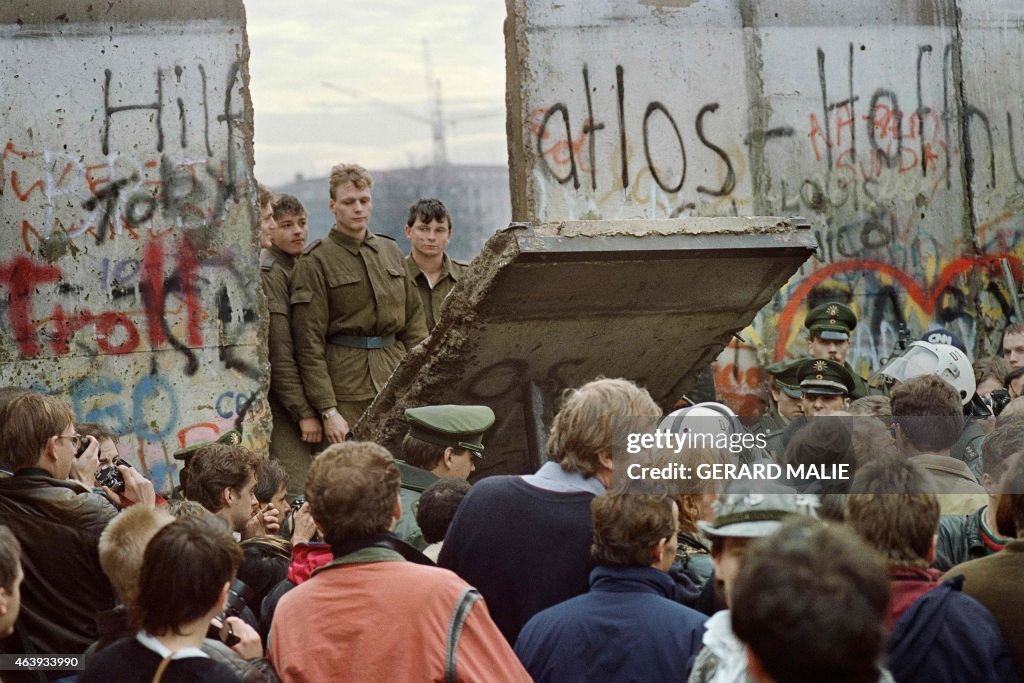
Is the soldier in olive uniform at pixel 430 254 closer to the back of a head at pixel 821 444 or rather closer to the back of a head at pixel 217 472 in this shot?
the back of a head at pixel 217 472

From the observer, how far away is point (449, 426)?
534 cm

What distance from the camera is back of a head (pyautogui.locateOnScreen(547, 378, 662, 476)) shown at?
4227 millimetres

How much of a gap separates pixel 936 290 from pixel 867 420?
543cm

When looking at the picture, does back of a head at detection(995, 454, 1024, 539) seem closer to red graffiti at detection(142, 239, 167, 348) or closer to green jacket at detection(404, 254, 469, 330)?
green jacket at detection(404, 254, 469, 330)

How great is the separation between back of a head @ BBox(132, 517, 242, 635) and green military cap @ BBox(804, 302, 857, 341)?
5.25 meters

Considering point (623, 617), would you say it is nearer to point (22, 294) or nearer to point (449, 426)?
point (449, 426)

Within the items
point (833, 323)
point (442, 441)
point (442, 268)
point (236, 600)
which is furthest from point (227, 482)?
point (833, 323)

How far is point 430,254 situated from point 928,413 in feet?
12.3

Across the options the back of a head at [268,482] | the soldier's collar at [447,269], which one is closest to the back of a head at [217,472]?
→ the back of a head at [268,482]

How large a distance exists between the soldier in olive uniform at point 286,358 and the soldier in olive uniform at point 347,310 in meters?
0.10

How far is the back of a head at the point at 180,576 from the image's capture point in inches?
129

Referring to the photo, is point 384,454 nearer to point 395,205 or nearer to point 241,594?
point 241,594

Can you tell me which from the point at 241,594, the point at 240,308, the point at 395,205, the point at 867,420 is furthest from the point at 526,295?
the point at 395,205

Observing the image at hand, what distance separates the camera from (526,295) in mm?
5992
